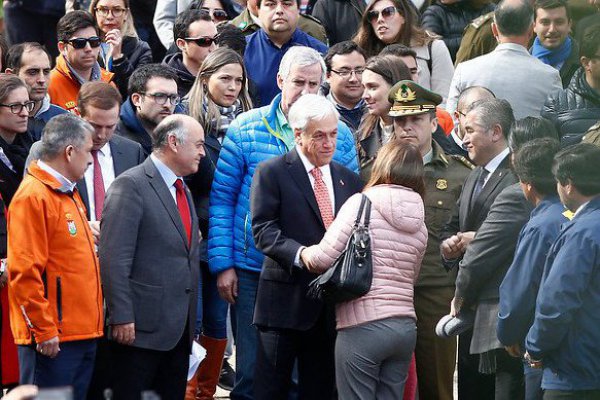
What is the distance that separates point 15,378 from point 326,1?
4.77 m

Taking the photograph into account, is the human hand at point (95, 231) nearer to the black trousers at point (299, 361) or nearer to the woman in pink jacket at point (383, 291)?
the black trousers at point (299, 361)

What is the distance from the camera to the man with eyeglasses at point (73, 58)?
892cm

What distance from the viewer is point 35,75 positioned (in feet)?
27.1

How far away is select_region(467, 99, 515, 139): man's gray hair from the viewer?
284 inches

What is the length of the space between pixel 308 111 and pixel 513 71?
2373 millimetres

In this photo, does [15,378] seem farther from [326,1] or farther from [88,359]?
[326,1]

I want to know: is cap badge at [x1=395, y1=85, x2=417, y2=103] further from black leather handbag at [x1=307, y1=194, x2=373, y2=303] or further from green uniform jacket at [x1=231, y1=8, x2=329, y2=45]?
green uniform jacket at [x1=231, y1=8, x2=329, y2=45]

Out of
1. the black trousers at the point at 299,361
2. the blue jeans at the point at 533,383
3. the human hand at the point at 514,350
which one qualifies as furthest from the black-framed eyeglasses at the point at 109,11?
the blue jeans at the point at 533,383

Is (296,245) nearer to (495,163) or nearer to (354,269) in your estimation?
(354,269)

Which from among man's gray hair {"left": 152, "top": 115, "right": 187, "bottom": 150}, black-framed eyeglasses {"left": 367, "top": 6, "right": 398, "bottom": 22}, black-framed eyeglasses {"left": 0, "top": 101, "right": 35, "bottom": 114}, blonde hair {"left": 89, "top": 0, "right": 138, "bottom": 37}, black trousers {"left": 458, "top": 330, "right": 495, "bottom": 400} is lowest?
black trousers {"left": 458, "top": 330, "right": 495, "bottom": 400}

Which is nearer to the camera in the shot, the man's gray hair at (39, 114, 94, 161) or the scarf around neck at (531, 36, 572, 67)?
the man's gray hair at (39, 114, 94, 161)

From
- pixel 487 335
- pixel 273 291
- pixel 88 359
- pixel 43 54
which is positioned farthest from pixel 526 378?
pixel 43 54

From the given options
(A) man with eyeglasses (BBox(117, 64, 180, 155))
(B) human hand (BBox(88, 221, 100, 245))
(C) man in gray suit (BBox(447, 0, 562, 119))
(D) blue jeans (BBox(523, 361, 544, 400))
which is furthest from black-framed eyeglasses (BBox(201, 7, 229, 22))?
(D) blue jeans (BBox(523, 361, 544, 400))

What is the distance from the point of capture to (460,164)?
25.3 ft
